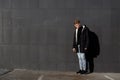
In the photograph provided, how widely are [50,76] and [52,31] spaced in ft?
5.46

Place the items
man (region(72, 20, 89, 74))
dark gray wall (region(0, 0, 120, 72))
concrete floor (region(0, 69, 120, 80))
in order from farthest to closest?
dark gray wall (region(0, 0, 120, 72)) → man (region(72, 20, 89, 74)) → concrete floor (region(0, 69, 120, 80))

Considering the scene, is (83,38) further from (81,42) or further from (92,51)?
(92,51)

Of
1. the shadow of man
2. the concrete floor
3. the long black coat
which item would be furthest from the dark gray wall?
the long black coat

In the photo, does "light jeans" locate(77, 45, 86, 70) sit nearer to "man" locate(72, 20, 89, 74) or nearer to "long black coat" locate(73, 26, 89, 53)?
"man" locate(72, 20, 89, 74)

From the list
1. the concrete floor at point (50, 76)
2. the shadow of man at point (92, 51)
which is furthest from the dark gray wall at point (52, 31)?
the concrete floor at point (50, 76)

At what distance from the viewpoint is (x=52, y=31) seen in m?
11.4

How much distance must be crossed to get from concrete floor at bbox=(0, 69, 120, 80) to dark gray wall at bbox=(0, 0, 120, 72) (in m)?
0.30

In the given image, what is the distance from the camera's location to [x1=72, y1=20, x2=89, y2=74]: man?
1086cm

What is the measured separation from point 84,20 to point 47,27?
126cm

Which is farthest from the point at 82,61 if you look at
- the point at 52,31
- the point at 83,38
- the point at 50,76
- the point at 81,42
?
the point at 52,31

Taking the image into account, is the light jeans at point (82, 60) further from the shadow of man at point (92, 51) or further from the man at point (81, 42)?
the shadow of man at point (92, 51)

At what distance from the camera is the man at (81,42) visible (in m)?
10.9

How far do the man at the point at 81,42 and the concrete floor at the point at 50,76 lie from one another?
435 mm

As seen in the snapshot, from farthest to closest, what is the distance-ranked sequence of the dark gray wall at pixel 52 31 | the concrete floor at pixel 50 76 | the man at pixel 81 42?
the dark gray wall at pixel 52 31, the man at pixel 81 42, the concrete floor at pixel 50 76
